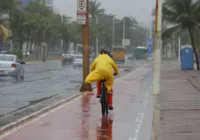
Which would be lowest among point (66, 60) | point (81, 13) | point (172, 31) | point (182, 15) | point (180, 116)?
point (66, 60)

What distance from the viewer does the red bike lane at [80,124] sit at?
1159 centimetres

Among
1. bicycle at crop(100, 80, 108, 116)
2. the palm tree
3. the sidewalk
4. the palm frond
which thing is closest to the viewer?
the sidewalk

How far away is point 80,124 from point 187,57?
3604 centimetres

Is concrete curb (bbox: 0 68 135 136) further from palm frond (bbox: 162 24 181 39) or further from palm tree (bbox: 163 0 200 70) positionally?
palm frond (bbox: 162 24 181 39)

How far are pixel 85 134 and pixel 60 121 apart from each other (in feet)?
7.05

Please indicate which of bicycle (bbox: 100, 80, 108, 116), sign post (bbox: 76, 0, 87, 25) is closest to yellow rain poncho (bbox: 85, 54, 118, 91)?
bicycle (bbox: 100, 80, 108, 116)

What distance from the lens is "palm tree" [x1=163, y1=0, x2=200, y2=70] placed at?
44562 mm

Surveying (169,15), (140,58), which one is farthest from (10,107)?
(140,58)

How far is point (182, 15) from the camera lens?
4419 centimetres

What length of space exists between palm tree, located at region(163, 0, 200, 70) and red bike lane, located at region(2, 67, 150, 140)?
1076 inches

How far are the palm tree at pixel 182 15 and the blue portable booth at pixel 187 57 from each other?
6.95 feet

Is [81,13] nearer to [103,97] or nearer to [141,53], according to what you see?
[103,97]

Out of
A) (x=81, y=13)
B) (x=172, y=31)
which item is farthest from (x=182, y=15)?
(x=81, y=13)

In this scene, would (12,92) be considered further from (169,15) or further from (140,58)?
(140,58)
